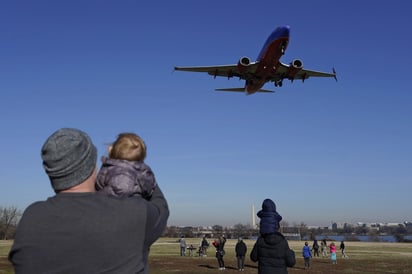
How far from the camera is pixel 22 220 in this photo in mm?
1951

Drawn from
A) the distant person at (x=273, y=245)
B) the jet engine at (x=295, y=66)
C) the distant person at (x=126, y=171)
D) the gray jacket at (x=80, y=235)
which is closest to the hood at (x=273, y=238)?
the distant person at (x=273, y=245)

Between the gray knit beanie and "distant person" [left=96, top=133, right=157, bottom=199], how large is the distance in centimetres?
12

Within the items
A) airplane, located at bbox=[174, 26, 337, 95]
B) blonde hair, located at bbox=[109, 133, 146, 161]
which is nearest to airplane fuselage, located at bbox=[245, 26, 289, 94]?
airplane, located at bbox=[174, 26, 337, 95]

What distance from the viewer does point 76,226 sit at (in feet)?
6.10

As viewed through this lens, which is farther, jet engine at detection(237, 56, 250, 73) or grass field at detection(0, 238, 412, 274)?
jet engine at detection(237, 56, 250, 73)

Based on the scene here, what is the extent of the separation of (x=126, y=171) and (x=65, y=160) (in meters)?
0.29

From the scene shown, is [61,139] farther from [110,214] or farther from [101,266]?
[101,266]

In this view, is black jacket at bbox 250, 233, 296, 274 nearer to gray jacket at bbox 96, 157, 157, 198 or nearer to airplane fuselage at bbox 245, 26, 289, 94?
gray jacket at bbox 96, 157, 157, 198

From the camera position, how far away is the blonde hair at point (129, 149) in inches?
88.3

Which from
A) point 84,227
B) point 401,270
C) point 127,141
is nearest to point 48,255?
point 84,227

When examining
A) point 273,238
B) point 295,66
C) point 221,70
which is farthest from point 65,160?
point 221,70

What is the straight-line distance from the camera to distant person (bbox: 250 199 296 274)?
543 cm

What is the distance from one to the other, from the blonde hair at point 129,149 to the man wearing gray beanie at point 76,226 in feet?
0.67

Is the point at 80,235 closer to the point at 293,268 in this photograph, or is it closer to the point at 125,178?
the point at 125,178
